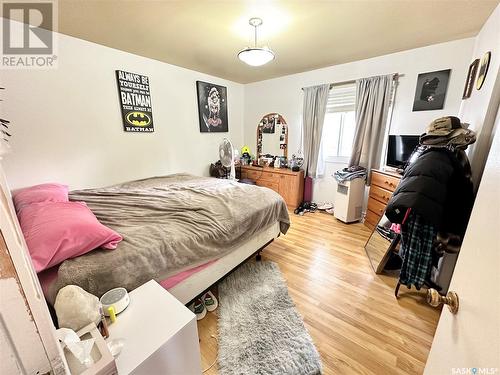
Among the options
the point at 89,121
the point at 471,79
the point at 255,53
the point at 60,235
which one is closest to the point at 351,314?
the point at 60,235

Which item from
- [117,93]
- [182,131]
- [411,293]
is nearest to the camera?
[411,293]

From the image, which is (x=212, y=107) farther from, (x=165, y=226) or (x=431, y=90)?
(x=431, y=90)

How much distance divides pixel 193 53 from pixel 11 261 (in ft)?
10.4

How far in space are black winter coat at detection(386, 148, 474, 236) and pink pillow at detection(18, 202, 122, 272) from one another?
1901 mm

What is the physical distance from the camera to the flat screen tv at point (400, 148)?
252cm

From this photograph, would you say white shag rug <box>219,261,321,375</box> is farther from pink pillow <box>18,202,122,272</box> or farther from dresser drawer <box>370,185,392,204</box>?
dresser drawer <box>370,185,392,204</box>

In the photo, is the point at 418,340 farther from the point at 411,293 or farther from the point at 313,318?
the point at 313,318

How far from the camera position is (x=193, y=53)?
279cm

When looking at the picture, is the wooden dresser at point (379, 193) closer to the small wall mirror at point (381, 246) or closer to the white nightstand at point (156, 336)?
the small wall mirror at point (381, 246)

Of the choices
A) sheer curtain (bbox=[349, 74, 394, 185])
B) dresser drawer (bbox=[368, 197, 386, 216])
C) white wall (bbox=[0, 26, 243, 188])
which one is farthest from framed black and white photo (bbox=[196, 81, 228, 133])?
dresser drawer (bbox=[368, 197, 386, 216])

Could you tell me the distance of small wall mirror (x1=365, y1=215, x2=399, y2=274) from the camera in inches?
78.8

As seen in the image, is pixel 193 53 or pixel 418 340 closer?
pixel 418 340

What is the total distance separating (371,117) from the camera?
2961mm

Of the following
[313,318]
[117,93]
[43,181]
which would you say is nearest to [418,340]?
[313,318]
